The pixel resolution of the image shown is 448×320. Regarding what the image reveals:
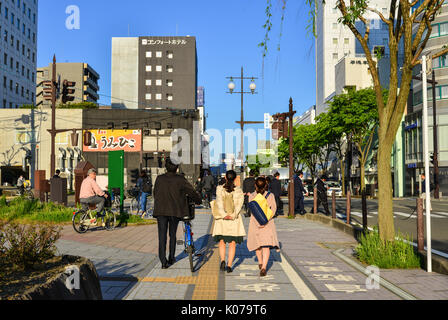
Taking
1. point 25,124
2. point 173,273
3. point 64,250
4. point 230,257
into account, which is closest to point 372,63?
point 230,257

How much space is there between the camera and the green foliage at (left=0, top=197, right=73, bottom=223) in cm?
1335

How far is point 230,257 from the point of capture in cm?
702

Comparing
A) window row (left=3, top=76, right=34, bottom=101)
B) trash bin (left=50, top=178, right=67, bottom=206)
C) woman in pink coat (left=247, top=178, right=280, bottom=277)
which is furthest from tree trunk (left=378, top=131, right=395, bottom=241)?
window row (left=3, top=76, right=34, bottom=101)

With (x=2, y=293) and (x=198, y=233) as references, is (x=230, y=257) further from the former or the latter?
(x=198, y=233)

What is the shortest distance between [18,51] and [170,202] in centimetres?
7693

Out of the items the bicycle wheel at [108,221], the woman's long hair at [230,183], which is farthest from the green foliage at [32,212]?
the woman's long hair at [230,183]

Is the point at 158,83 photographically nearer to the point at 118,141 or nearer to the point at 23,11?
the point at 23,11

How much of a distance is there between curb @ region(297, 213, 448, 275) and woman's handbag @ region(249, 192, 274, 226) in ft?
9.24

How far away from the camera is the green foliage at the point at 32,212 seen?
13352 mm

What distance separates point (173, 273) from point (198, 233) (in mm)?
5552

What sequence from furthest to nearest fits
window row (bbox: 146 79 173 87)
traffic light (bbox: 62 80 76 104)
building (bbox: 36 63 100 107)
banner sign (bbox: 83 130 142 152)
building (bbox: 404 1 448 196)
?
building (bbox: 36 63 100 107) → window row (bbox: 146 79 173 87) → banner sign (bbox: 83 130 142 152) → building (bbox: 404 1 448 196) → traffic light (bbox: 62 80 76 104)

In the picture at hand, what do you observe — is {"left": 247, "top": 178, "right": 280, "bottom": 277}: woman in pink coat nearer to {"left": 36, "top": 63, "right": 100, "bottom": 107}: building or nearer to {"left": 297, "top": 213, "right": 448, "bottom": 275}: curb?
{"left": 297, "top": 213, "right": 448, "bottom": 275}: curb

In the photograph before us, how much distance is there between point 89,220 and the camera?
38.7ft

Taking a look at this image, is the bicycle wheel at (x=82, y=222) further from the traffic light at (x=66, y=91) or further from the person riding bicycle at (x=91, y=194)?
the traffic light at (x=66, y=91)
